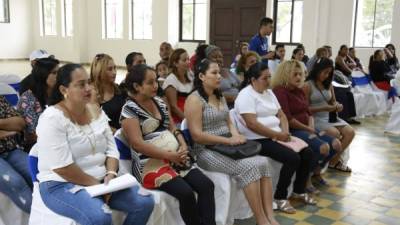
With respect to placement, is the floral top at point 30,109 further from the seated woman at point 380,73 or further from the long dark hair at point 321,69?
the seated woman at point 380,73

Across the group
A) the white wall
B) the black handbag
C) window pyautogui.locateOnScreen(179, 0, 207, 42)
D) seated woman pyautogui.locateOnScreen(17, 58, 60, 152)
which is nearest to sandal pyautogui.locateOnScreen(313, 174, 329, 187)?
the black handbag

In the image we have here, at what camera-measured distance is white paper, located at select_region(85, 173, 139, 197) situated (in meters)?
2.04

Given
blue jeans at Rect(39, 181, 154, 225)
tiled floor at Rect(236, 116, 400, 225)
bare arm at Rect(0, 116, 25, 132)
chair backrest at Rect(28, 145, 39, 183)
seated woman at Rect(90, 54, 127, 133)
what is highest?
seated woman at Rect(90, 54, 127, 133)

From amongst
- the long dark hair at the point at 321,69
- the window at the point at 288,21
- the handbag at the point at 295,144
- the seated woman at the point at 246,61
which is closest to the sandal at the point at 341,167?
the long dark hair at the point at 321,69

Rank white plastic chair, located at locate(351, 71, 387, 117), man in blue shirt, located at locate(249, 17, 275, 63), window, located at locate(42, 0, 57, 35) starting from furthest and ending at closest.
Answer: window, located at locate(42, 0, 57, 35), white plastic chair, located at locate(351, 71, 387, 117), man in blue shirt, located at locate(249, 17, 275, 63)

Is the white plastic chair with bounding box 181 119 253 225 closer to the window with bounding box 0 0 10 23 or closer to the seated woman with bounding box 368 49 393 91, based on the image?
the seated woman with bounding box 368 49 393 91

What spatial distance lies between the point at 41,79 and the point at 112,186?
112 cm

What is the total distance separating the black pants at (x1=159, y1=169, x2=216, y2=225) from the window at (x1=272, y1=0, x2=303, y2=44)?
359 inches

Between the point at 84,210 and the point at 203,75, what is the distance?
4.41 ft

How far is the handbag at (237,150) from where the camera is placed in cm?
280

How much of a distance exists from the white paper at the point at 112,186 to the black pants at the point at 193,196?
372 mm

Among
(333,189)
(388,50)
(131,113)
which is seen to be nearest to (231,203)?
(131,113)

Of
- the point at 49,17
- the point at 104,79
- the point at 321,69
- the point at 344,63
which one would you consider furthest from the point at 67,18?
the point at 321,69

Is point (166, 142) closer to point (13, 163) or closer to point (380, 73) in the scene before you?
point (13, 163)
